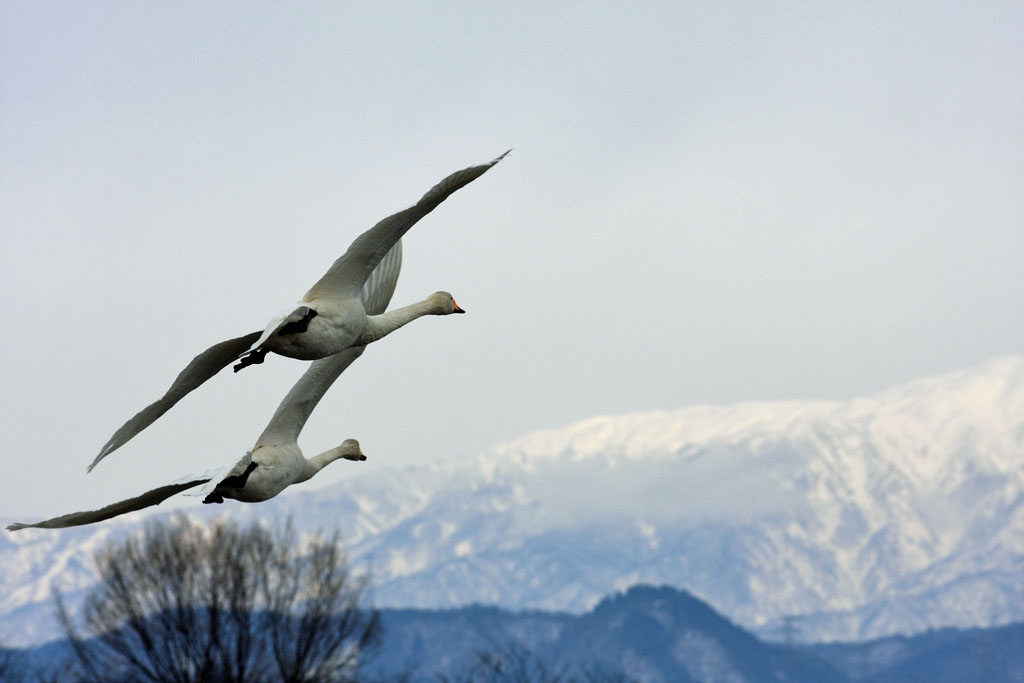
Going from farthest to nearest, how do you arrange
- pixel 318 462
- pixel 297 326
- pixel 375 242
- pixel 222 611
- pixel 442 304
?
pixel 222 611 < pixel 442 304 < pixel 318 462 < pixel 375 242 < pixel 297 326

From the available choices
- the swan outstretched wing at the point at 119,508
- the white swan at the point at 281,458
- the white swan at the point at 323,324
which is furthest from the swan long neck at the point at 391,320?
the swan outstretched wing at the point at 119,508

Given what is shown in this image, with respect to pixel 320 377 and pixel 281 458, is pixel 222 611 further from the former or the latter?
pixel 281 458

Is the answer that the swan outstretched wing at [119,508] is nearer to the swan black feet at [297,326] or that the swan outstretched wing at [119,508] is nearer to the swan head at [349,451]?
the swan black feet at [297,326]

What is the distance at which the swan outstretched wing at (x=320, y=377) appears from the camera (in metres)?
6.10

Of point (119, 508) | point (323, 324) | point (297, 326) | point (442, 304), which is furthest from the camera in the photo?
point (442, 304)

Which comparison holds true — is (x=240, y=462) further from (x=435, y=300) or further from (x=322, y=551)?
(x=322, y=551)

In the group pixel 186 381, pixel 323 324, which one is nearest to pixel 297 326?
pixel 323 324

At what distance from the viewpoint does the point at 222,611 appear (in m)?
35.2

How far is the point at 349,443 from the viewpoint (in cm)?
667

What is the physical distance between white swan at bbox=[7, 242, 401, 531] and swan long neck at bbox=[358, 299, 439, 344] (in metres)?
0.24

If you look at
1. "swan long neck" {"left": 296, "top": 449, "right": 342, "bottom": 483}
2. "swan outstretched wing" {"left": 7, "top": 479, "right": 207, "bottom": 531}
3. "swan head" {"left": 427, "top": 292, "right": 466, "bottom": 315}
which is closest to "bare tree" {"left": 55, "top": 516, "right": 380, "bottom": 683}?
"swan head" {"left": 427, "top": 292, "right": 466, "bottom": 315}

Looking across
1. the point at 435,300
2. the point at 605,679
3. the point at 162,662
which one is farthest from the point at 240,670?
the point at 435,300

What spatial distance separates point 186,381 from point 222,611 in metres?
31.1

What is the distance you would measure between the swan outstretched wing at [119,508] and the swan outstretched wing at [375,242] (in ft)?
3.38
